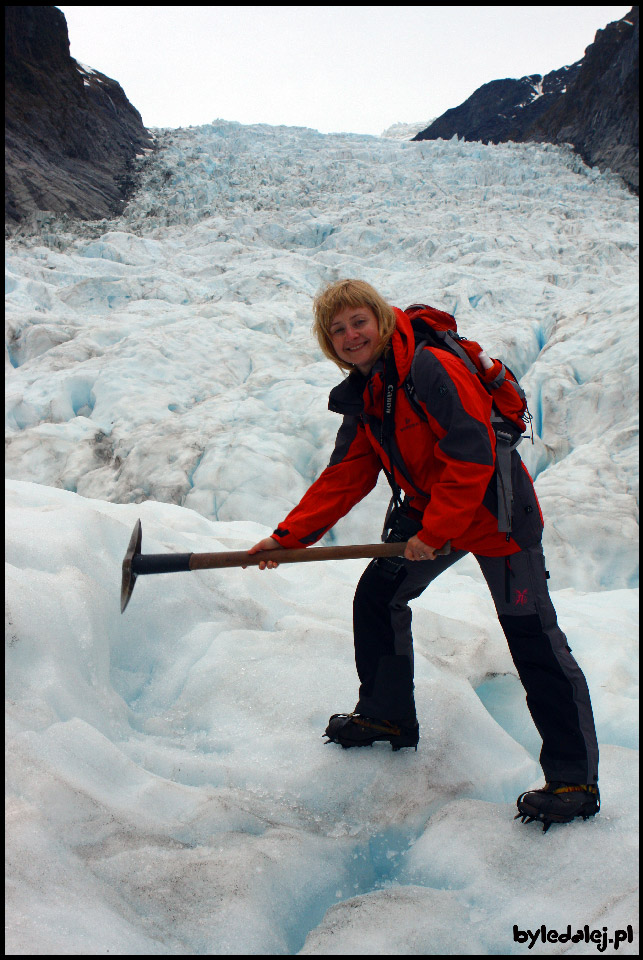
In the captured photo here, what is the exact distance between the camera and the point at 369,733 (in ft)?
6.30

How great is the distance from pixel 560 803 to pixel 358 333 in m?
1.40

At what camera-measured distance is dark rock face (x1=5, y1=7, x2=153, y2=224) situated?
1434cm

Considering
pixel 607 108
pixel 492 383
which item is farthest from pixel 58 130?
pixel 492 383

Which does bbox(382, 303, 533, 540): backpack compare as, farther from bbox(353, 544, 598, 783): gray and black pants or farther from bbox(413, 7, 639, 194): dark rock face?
bbox(413, 7, 639, 194): dark rock face

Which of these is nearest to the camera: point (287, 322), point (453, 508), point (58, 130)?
point (453, 508)

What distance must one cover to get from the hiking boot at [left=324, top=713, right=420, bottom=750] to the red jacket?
628mm

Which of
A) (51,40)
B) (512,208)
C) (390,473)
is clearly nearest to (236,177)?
(512,208)

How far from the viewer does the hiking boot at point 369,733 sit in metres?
1.92

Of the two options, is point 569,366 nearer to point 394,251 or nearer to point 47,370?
point 47,370

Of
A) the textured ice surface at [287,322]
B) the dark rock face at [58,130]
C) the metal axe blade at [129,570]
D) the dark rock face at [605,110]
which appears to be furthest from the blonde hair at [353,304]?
the dark rock face at [605,110]

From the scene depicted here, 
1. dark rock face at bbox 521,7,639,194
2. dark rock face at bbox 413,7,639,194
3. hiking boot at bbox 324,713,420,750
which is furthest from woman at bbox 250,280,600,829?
dark rock face at bbox 521,7,639,194

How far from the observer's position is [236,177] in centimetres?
1634

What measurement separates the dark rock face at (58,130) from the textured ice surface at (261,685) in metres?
8.61

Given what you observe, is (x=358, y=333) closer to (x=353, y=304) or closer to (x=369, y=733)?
(x=353, y=304)
